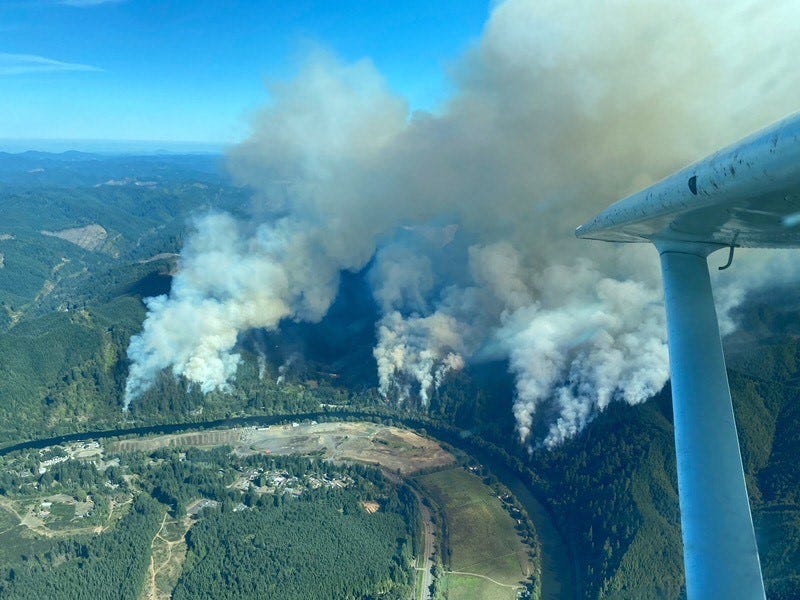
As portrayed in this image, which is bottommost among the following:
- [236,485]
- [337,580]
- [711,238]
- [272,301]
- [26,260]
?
[337,580]

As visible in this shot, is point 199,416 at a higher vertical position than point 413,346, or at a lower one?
lower

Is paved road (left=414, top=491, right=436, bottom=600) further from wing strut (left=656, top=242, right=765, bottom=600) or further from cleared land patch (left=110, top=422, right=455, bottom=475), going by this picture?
wing strut (left=656, top=242, right=765, bottom=600)

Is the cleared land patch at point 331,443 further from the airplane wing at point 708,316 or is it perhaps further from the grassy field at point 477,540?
the airplane wing at point 708,316

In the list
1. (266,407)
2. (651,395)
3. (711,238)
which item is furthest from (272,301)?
(711,238)

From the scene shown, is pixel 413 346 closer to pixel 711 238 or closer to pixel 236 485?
pixel 236 485

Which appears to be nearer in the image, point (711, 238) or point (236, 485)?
point (711, 238)

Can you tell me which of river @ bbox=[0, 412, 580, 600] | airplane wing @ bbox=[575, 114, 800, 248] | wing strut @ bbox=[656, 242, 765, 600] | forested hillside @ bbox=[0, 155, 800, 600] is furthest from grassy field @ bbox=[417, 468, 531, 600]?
airplane wing @ bbox=[575, 114, 800, 248]

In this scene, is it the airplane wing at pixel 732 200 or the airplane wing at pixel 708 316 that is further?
the airplane wing at pixel 708 316

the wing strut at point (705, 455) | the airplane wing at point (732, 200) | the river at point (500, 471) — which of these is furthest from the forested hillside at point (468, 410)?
the airplane wing at point (732, 200)

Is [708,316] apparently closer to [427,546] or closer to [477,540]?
[427,546]
